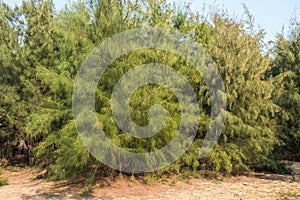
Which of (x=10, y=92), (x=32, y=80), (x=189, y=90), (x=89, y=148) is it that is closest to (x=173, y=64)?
(x=189, y=90)

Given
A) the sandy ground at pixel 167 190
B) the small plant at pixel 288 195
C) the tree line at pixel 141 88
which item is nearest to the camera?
the small plant at pixel 288 195

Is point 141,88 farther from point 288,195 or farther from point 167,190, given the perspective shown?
point 288,195

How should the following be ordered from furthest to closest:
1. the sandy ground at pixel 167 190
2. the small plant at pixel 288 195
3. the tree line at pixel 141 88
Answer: the tree line at pixel 141 88, the sandy ground at pixel 167 190, the small plant at pixel 288 195

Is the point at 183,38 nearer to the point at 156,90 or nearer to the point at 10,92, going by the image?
the point at 156,90

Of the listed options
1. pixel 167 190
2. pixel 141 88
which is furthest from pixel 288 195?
pixel 141 88

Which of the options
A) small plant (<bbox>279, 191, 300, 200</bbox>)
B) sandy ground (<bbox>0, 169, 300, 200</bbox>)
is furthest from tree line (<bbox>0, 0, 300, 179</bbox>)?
small plant (<bbox>279, 191, 300, 200</bbox>)

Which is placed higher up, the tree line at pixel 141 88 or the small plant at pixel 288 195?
the tree line at pixel 141 88

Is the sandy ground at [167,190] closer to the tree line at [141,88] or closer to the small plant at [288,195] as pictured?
the small plant at [288,195]

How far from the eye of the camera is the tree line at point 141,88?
6961 millimetres

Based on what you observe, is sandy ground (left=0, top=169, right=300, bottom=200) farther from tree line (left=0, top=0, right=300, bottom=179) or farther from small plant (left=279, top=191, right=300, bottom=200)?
tree line (left=0, top=0, right=300, bottom=179)

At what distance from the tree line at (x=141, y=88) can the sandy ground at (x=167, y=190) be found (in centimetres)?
41

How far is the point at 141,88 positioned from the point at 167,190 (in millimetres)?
2361

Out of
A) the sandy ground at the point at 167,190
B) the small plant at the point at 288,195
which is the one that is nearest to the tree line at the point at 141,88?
the sandy ground at the point at 167,190

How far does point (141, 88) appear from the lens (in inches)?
271
